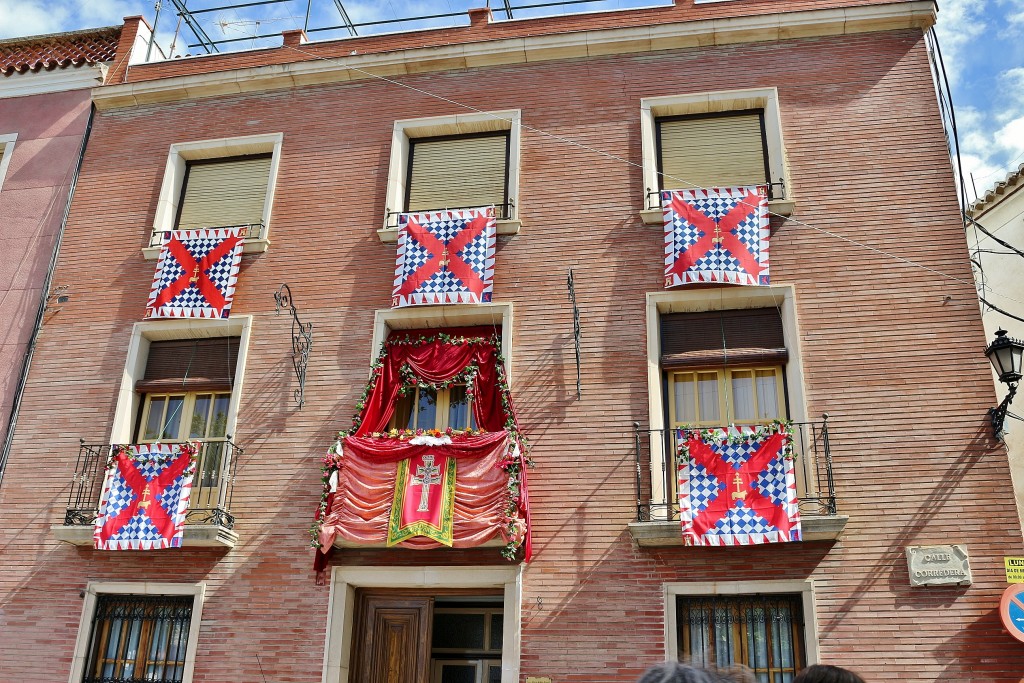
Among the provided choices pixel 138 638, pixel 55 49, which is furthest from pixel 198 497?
pixel 55 49

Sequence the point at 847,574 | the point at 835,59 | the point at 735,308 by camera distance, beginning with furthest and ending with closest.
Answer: the point at 835,59
the point at 735,308
the point at 847,574

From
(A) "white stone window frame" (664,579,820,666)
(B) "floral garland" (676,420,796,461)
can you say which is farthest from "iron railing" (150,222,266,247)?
(A) "white stone window frame" (664,579,820,666)

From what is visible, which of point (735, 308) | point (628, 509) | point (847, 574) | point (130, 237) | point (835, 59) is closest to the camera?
point (847, 574)

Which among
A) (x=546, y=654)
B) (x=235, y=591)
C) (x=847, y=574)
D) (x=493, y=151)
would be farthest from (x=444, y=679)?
(x=493, y=151)

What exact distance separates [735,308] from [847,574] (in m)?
3.66

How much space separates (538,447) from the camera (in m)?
11.6

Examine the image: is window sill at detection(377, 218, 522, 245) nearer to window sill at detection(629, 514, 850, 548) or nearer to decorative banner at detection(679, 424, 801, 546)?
decorative banner at detection(679, 424, 801, 546)

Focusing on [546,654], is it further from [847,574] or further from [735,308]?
[735,308]

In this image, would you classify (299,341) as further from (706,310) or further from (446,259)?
(706,310)

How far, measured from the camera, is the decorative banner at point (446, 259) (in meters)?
12.5

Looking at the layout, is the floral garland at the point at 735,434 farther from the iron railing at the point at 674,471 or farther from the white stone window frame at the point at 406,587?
the white stone window frame at the point at 406,587

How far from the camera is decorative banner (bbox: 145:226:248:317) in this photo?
13.2 m

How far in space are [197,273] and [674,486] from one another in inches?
296

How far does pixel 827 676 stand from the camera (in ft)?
11.8
